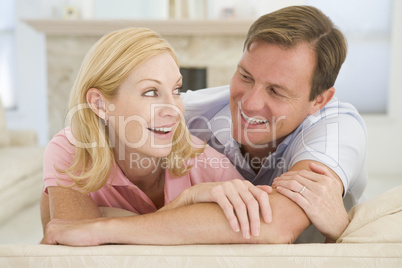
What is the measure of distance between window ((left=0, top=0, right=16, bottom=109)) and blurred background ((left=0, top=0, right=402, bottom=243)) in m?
0.41

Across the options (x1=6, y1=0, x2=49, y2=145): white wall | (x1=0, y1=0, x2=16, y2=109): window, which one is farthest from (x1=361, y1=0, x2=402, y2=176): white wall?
(x1=0, y1=0, x2=16, y2=109): window

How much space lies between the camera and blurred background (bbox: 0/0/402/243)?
4500 mm

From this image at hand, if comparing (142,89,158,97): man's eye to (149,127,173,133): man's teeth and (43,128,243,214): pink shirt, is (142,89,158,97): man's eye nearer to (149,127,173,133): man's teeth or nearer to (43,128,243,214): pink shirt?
Answer: (149,127,173,133): man's teeth

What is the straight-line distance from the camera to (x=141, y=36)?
1424 millimetres

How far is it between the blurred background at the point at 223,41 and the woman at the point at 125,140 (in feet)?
Result: 9.88

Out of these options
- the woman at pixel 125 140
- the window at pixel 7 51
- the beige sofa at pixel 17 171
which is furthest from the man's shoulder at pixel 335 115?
the window at pixel 7 51

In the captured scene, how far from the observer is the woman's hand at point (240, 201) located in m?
1.12

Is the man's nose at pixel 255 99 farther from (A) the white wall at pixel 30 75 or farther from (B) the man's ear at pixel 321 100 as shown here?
(A) the white wall at pixel 30 75

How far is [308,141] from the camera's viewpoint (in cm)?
151

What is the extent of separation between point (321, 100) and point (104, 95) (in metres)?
0.80

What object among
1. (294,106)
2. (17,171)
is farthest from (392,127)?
(17,171)

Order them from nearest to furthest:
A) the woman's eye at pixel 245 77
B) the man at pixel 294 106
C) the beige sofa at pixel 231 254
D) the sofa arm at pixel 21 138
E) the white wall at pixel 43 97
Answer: the beige sofa at pixel 231 254
the man at pixel 294 106
the woman's eye at pixel 245 77
the sofa arm at pixel 21 138
the white wall at pixel 43 97

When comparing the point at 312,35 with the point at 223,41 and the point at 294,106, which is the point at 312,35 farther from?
the point at 223,41

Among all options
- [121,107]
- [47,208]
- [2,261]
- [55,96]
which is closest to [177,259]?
[2,261]
